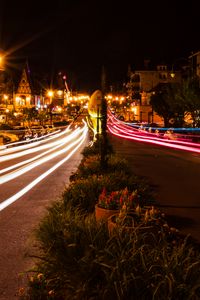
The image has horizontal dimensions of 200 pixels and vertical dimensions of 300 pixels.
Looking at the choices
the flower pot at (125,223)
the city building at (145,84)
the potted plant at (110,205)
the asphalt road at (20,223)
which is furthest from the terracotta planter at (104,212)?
the city building at (145,84)

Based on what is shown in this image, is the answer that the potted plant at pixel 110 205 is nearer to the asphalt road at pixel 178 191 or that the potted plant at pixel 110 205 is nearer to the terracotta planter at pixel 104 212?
the terracotta planter at pixel 104 212

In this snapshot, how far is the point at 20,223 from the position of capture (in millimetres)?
8930

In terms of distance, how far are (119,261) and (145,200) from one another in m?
4.90

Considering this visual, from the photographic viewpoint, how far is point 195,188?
13.0 m

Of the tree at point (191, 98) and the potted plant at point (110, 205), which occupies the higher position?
the tree at point (191, 98)

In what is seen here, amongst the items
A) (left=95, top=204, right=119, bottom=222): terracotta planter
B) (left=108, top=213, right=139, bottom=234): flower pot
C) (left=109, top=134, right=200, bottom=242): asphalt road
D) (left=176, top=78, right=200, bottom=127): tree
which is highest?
(left=176, top=78, right=200, bottom=127): tree

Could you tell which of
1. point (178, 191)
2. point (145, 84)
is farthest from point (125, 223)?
point (145, 84)

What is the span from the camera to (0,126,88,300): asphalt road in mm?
5762

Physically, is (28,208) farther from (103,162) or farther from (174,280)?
(174,280)

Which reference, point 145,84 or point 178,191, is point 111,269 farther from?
point 145,84

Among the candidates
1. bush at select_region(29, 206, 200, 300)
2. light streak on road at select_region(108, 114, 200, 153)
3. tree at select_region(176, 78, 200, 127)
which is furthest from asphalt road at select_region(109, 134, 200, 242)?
tree at select_region(176, 78, 200, 127)

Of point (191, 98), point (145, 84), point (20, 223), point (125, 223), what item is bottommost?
point (20, 223)

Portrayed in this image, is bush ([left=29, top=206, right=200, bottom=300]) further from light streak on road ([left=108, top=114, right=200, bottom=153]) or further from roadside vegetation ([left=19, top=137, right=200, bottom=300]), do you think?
light streak on road ([left=108, top=114, right=200, bottom=153])

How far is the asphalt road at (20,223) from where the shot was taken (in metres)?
5.76
